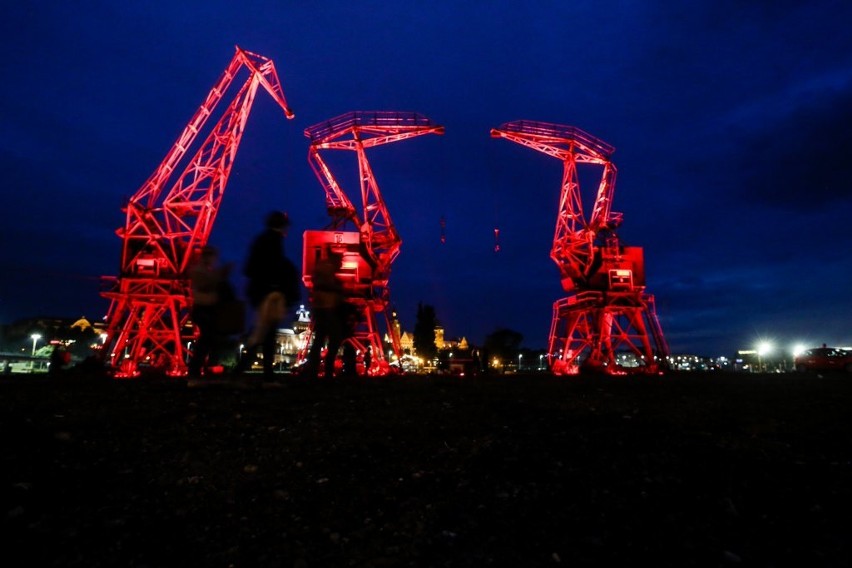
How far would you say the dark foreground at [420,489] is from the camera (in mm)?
2830

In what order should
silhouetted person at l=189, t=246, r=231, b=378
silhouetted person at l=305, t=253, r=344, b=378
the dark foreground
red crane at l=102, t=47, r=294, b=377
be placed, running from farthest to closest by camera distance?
red crane at l=102, t=47, r=294, b=377
silhouetted person at l=305, t=253, r=344, b=378
silhouetted person at l=189, t=246, r=231, b=378
the dark foreground

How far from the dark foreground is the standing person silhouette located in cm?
226

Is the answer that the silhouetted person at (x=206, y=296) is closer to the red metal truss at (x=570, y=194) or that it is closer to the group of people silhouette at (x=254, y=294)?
the group of people silhouette at (x=254, y=294)

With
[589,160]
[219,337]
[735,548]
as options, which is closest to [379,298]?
[589,160]

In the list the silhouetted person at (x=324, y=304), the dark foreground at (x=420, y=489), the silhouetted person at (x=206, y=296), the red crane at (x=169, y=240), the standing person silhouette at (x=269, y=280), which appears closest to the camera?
the dark foreground at (x=420, y=489)

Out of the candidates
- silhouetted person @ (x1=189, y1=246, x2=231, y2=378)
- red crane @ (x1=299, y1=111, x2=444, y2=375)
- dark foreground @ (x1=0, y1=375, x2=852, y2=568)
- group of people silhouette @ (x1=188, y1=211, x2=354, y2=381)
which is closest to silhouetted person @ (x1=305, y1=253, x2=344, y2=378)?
group of people silhouette @ (x1=188, y1=211, x2=354, y2=381)

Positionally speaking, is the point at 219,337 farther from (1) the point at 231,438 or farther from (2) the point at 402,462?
(2) the point at 402,462

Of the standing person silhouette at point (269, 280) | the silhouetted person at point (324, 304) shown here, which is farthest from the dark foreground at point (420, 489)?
the silhouetted person at point (324, 304)

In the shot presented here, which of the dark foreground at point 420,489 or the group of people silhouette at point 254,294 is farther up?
the group of people silhouette at point 254,294

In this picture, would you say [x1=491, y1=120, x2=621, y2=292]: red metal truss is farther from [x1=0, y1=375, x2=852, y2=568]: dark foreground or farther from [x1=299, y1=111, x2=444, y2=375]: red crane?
[x1=0, y1=375, x2=852, y2=568]: dark foreground

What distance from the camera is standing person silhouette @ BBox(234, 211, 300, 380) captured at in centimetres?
807

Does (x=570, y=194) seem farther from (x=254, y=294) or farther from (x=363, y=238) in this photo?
(x=254, y=294)

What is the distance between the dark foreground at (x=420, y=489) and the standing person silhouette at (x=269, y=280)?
89.1 inches

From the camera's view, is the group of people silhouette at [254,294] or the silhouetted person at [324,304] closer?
the group of people silhouette at [254,294]
